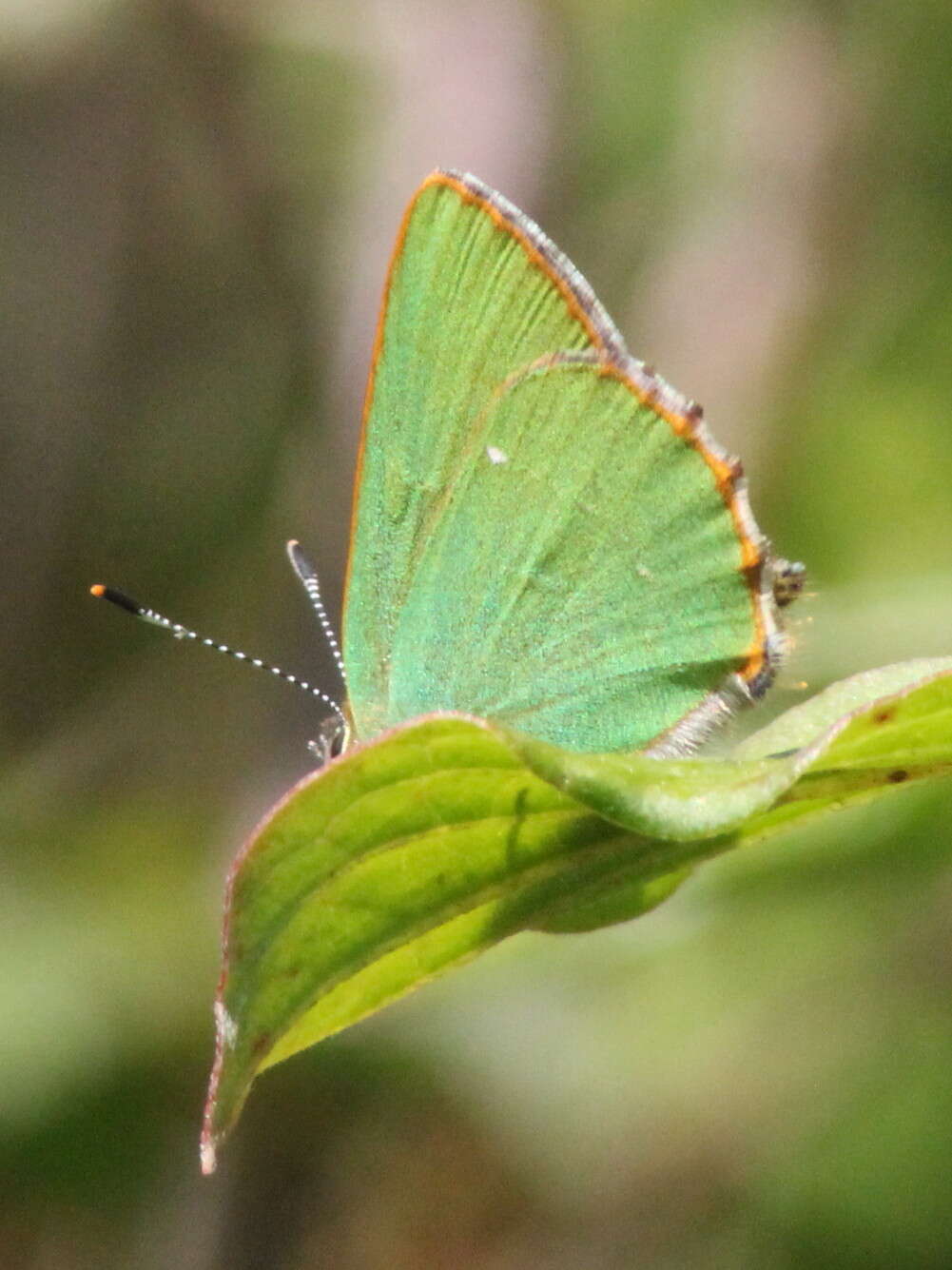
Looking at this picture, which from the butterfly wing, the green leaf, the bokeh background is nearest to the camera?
the green leaf

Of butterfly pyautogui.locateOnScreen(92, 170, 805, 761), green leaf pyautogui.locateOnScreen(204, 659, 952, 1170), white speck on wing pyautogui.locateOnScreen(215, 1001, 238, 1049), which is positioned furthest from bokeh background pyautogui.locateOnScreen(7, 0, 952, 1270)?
white speck on wing pyautogui.locateOnScreen(215, 1001, 238, 1049)

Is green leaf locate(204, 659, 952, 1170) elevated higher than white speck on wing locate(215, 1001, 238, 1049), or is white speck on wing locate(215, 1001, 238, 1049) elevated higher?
green leaf locate(204, 659, 952, 1170)

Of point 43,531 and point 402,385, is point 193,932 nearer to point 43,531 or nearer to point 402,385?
point 43,531

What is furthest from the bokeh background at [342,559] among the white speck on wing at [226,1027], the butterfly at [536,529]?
the white speck on wing at [226,1027]

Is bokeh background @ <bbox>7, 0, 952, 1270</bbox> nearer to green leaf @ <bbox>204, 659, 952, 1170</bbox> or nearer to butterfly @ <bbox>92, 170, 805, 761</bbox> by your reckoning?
butterfly @ <bbox>92, 170, 805, 761</bbox>

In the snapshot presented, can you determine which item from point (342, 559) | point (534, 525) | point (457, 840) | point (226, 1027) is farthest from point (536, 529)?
point (342, 559)

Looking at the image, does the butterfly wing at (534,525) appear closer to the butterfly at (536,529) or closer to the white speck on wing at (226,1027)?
the butterfly at (536,529)

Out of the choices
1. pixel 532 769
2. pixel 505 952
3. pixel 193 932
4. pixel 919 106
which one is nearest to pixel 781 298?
pixel 919 106
